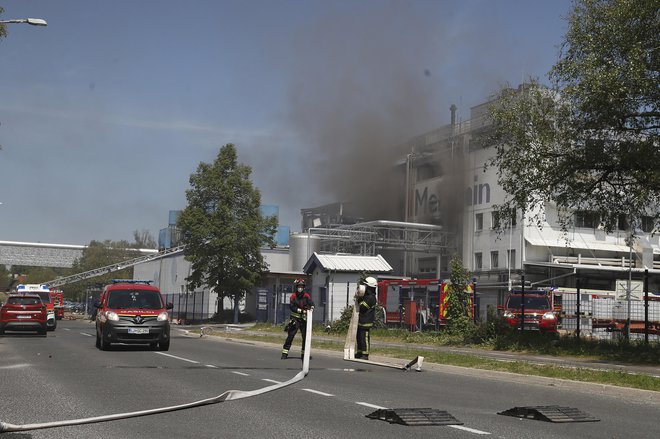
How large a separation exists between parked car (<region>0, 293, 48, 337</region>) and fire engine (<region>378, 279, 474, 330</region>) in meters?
16.3

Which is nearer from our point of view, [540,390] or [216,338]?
[540,390]

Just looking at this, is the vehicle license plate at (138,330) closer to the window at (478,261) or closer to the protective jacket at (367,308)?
the protective jacket at (367,308)

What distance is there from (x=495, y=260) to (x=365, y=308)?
48731 mm

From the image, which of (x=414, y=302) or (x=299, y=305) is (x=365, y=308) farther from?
(x=414, y=302)

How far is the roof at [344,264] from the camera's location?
149 ft

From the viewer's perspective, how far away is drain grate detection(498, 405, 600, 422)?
9.62 metres

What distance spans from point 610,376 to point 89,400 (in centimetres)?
946

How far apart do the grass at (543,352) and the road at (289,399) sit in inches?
29.4

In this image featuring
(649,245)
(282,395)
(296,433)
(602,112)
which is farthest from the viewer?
(649,245)

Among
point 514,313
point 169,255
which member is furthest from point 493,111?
point 169,255

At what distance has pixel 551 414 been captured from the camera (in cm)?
980

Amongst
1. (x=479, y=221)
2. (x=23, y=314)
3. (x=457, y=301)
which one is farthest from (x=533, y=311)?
(x=479, y=221)

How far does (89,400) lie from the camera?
10.8 meters

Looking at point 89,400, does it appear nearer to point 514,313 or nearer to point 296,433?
point 296,433
